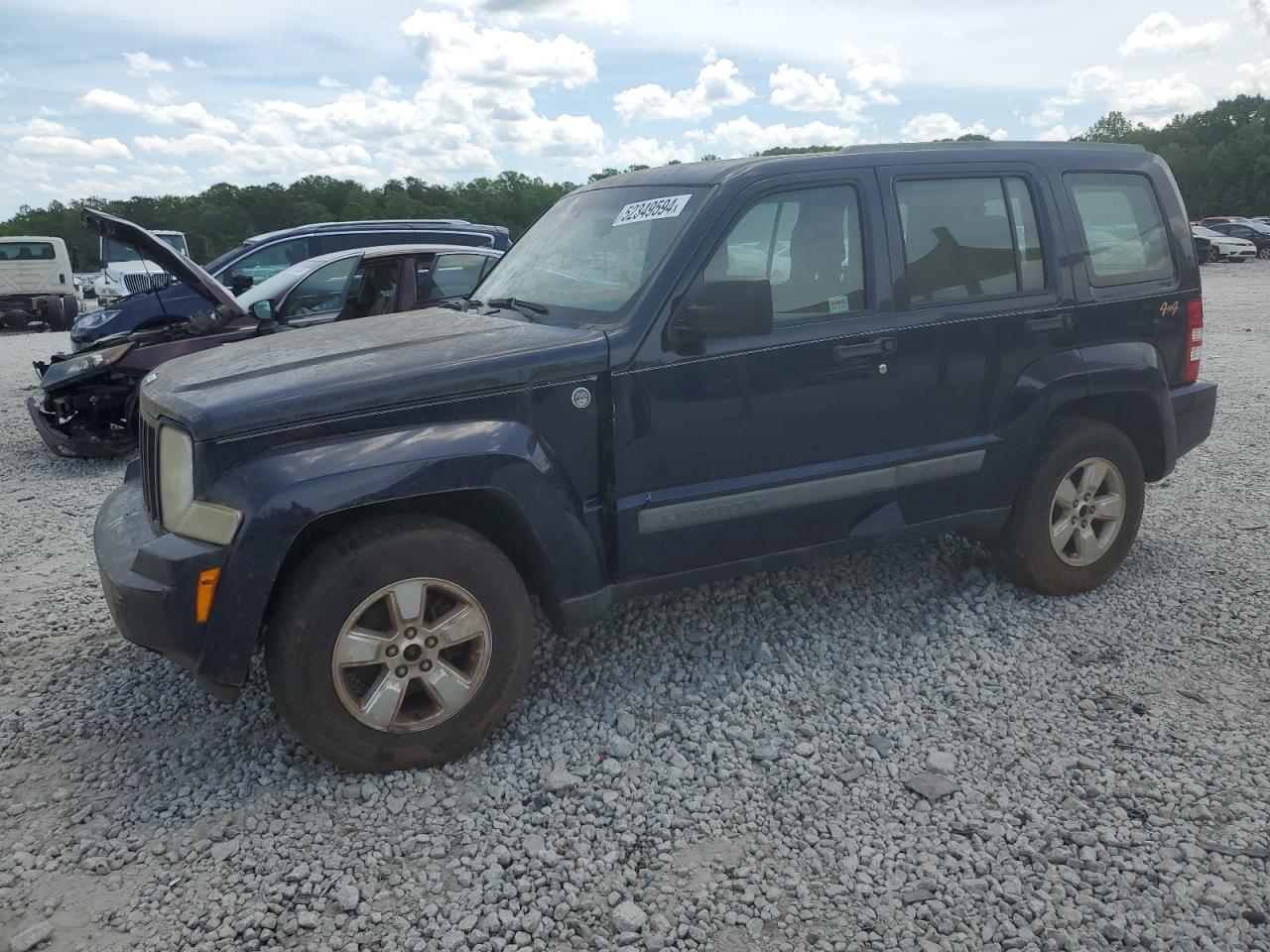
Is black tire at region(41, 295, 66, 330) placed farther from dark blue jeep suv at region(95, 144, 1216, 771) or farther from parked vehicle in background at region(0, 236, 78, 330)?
dark blue jeep suv at region(95, 144, 1216, 771)

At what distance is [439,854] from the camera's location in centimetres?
296

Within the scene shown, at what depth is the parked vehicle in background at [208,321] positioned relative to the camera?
777 cm

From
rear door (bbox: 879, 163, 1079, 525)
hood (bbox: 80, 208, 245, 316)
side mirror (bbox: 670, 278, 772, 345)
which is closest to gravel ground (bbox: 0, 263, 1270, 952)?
rear door (bbox: 879, 163, 1079, 525)

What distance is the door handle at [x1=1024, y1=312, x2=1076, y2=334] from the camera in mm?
4273

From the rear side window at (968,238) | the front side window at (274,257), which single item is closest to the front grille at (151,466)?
the rear side window at (968,238)

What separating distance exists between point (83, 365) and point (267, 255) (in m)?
5.21

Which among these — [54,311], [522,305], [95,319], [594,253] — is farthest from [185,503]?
[54,311]

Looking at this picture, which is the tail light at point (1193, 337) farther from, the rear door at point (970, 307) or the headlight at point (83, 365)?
the headlight at point (83, 365)

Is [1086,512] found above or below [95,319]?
below

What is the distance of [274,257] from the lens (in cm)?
1266

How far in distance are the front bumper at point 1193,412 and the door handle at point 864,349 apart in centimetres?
176

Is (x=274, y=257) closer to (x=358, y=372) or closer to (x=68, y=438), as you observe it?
(x=68, y=438)

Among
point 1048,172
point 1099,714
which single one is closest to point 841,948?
point 1099,714

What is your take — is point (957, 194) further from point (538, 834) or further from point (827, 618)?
point (538, 834)
